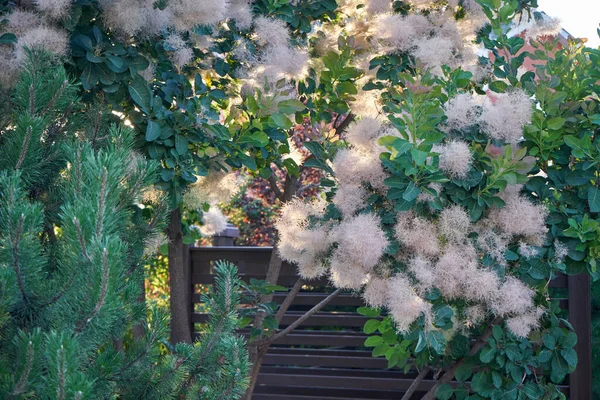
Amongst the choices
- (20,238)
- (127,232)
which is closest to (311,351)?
(127,232)

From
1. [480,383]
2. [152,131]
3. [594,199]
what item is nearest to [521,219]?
[594,199]

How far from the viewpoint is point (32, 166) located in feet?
5.68

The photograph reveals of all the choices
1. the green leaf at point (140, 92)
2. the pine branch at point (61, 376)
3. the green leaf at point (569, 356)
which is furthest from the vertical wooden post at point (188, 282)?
the pine branch at point (61, 376)

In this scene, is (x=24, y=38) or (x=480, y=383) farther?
(x=480, y=383)

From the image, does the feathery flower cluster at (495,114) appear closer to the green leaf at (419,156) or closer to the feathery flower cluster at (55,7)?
the green leaf at (419,156)

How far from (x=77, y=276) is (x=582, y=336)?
241 cm

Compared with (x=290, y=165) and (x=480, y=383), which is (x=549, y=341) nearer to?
(x=480, y=383)

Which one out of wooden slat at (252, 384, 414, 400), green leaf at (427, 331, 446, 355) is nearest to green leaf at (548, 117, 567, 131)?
green leaf at (427, 331, 446, 355)

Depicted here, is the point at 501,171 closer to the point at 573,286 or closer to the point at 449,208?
the point at 449,208

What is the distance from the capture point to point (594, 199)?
6.75 feet

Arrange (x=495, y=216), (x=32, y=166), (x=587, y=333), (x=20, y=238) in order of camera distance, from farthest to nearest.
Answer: (x=587, y=333) → (x=495, y=216) → (x=32, y=166) → (x=20, y=238)

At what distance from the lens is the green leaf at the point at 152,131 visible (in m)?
2.12

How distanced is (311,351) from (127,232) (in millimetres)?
1987

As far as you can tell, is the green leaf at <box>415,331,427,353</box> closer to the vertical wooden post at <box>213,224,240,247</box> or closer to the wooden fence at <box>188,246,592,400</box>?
the wooden fence at <box>188,246,592,400</box>
